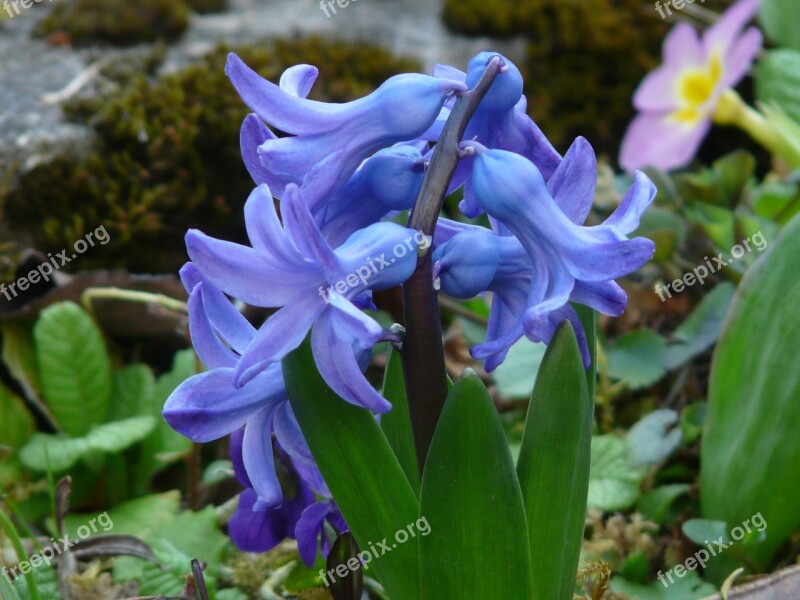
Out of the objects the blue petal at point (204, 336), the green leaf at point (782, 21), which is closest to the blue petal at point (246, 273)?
the blue petal at point (204, 336)

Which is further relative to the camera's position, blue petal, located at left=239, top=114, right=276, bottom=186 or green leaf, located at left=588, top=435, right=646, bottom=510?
green leaf, located at left=588, top=435, right=646, bottom=510

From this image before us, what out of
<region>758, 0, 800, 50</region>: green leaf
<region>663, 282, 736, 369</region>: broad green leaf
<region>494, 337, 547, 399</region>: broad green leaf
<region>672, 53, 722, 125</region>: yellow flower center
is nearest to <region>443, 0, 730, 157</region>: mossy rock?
<region>758, 0, 800, 50</region>: green leaf

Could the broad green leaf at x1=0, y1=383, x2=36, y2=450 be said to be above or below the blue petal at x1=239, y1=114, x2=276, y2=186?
below

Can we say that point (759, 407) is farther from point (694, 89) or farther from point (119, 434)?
point (694, 89)

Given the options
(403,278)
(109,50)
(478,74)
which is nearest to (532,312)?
(403,278)

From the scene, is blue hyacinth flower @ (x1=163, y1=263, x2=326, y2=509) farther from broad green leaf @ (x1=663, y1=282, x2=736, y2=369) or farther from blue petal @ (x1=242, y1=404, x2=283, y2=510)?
broad green leaf @ (x1=663, y1=282, x2=736, y2=369)

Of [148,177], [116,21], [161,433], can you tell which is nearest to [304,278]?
[161,433]

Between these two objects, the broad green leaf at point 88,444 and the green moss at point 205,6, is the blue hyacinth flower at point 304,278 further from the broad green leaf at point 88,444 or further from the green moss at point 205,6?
the green moss at point 205,6
